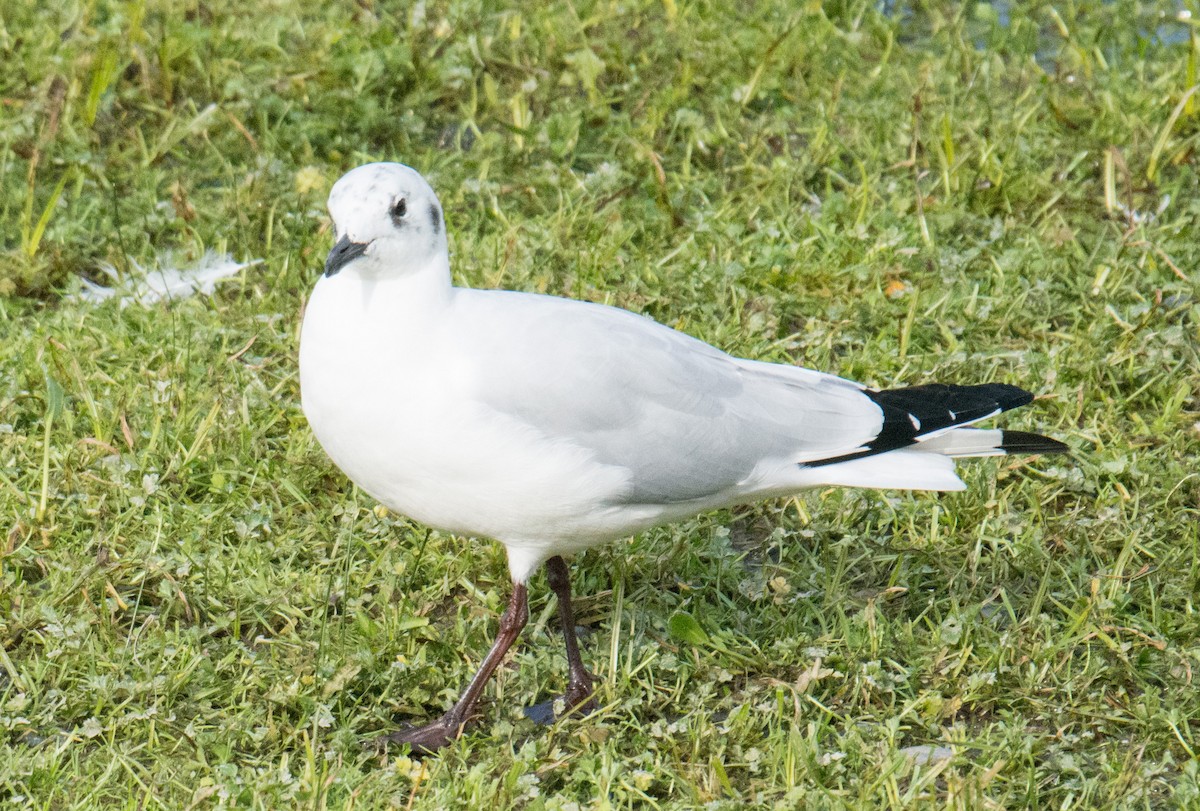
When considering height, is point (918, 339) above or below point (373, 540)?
above

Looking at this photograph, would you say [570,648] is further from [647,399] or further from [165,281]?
[165,281]

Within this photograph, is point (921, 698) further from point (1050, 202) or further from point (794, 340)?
point (1050, 202)

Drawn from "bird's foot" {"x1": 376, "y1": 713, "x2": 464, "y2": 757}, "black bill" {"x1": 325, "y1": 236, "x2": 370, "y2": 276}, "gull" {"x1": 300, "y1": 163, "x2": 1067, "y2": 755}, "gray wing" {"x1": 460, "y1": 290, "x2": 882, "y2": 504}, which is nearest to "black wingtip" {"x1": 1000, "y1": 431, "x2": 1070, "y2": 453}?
"gull" {"x1": 300, "y1": 163, "x2": 1067, "y2": 755}

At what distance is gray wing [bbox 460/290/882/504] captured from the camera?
3.15 metres

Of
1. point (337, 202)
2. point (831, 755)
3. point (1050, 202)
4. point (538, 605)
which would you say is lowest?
point (538, 605)

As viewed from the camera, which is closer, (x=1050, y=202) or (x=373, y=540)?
(x=373, y=540)

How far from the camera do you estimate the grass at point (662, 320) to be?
129 inches

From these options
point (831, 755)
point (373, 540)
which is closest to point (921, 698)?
point (831, 755)

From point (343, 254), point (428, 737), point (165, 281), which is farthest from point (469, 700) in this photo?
point (165, 281)

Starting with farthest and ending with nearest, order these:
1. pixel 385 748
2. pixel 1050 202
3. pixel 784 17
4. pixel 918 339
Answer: pixel 784 17
pixel 1050 202
pixel 918 339
pixel 385 748

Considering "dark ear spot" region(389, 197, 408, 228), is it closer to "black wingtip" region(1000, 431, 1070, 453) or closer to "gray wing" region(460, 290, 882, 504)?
"gray wing" region(460, 290, 882, 504)

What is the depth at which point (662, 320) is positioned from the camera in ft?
15.7

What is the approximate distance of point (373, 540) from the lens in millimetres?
3912

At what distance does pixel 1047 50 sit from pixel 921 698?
12.3 feet
